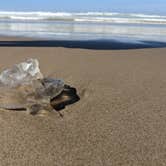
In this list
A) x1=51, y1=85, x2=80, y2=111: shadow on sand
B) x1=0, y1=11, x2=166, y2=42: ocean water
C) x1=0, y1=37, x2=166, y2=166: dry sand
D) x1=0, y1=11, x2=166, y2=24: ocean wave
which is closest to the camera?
x1=0, y1=37, x2=166, y2=166: dry sand

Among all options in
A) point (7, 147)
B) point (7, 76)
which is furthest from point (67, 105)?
point (7, 147)

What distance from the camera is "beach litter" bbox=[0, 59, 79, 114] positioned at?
3383mm

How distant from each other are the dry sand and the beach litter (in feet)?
0.30

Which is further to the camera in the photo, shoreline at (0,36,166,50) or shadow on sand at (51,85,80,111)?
shoreline at (0,36,166,50)

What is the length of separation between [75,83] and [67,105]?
38.6 inches

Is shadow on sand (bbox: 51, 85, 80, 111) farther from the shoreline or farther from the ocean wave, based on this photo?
the ocean wave

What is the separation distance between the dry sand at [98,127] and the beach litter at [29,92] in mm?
90

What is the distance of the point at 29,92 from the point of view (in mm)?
3557

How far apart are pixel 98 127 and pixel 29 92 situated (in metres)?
0.75

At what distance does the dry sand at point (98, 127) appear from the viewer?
8.31 ft

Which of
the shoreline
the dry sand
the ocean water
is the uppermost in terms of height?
the dry sand

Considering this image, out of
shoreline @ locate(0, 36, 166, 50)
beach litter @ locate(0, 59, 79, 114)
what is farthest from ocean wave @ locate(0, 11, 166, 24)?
beach litter @ locate(0, 59, 79, 114)

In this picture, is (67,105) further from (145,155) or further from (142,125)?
(145,155)

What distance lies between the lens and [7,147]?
264 centimetres
